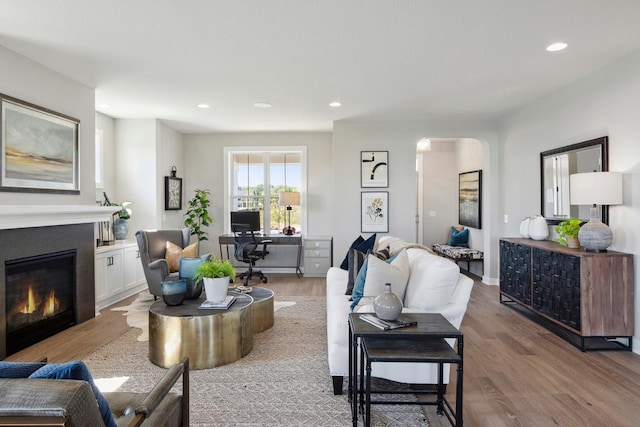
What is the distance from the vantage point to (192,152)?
7051 millimetres

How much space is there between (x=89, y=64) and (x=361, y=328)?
11.6ft

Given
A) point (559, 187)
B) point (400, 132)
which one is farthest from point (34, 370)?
point (400, 132)

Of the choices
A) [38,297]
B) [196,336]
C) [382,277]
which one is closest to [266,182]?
[38,297]

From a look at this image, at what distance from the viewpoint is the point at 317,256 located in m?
6.41

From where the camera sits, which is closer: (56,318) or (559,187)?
(56,318)

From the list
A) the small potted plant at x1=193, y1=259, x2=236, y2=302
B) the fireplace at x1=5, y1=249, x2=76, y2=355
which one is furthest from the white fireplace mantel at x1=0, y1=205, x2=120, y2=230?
the small potted plant at x1=193, y1=259, x2=236, y2=302

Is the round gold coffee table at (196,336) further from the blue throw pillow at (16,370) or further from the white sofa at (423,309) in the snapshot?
the blue throw pillow at (16,370)

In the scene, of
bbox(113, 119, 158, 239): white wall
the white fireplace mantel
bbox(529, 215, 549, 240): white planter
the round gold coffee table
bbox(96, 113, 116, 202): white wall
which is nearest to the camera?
the round gold coffee table

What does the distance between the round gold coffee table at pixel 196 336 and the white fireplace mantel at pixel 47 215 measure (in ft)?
4.44

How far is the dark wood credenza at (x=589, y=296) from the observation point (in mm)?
3234

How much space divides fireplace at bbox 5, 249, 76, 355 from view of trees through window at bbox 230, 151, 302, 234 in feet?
11.3

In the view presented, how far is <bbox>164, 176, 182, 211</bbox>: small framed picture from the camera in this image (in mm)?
6172

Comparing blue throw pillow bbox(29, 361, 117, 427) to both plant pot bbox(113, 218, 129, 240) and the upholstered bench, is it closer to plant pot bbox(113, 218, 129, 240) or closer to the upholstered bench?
plant pot bbox(113, 218, 129, 240)

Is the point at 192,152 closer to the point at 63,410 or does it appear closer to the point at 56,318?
the point at 56,318
